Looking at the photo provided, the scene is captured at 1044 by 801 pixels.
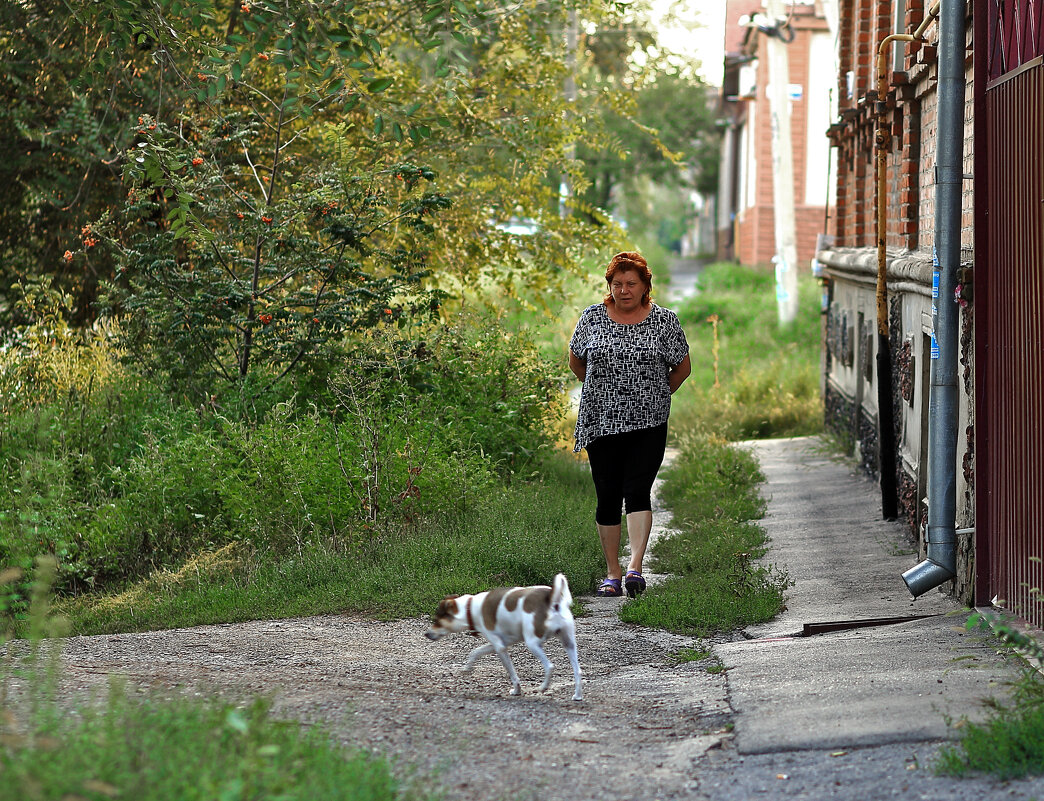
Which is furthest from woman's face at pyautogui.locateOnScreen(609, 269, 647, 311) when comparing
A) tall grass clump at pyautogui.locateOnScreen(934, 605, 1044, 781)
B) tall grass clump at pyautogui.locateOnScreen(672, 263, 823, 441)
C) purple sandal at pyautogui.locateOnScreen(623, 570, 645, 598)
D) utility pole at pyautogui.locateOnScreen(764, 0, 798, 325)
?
utility pole at pyautogui.locateOnScreen(764, 0, 798, 325)

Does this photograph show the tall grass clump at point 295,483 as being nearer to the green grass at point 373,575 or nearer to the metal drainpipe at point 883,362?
the green grass at point 373,575

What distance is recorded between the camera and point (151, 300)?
356 inches

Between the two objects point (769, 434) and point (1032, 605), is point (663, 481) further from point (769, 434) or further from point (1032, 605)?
point (1032, 605)

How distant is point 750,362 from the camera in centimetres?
1898

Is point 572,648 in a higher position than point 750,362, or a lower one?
lower

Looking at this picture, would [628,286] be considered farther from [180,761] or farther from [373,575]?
[180,761]

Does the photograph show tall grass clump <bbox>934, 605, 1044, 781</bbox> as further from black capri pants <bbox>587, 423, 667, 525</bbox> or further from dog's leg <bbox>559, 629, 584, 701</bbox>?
black capri pants <bbox>587, 423, 667, 525</bbox>

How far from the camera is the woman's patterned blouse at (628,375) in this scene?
653cm

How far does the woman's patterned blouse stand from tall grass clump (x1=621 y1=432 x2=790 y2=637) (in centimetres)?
95

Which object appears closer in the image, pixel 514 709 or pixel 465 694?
pixel 514 709

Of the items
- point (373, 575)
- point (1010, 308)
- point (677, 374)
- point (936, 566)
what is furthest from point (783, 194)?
point (1010, 308)

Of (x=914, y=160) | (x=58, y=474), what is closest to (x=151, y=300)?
(x=58, y=474)

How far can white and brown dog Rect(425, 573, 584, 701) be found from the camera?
4496mm

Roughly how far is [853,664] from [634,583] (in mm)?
1717
